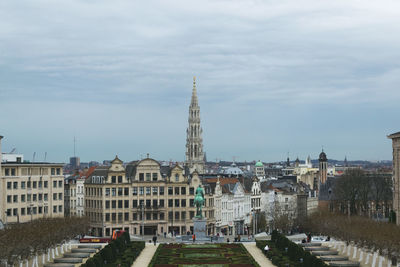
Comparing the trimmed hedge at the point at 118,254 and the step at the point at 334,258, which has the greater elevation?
the trimmed hedge at the point at 118,254

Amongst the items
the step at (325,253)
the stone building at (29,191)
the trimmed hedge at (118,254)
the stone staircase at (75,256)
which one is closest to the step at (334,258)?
the step at (325,253)

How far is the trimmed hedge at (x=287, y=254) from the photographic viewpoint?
7154 cm

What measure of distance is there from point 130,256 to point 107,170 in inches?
2257

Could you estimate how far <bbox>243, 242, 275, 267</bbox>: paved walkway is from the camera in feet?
275

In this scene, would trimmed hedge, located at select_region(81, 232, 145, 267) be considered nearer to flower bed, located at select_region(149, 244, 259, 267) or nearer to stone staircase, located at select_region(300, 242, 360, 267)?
flower bed, located at select_region(149, 244, 259, 267)

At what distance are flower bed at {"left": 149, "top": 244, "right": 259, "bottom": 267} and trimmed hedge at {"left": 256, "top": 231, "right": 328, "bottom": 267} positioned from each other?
7.68 ft

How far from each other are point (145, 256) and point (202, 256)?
21.7ft

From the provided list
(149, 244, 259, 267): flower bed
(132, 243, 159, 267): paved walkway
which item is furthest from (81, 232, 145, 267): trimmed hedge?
(149, 244, 259, 267): flower bed

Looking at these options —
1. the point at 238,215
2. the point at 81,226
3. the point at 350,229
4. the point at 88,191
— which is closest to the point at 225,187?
the point at 238,215

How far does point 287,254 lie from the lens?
88500 mm

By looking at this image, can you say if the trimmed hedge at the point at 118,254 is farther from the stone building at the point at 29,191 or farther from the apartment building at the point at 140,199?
the apartment building at the point at 140,199

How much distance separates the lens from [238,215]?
16612 centimetres

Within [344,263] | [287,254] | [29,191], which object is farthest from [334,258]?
[29,191]

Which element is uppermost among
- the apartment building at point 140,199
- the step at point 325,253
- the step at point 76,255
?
the apartment building at point 140,199
